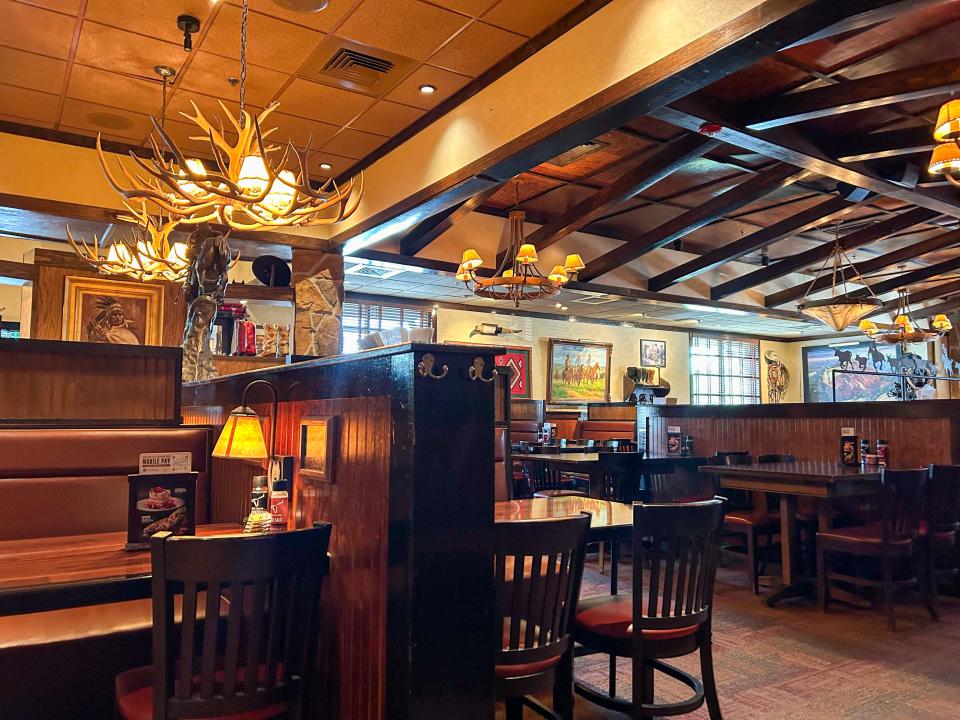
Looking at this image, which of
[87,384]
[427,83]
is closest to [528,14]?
[427,83]

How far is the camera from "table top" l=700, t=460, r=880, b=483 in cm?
442

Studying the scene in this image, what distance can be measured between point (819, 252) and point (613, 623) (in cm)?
890

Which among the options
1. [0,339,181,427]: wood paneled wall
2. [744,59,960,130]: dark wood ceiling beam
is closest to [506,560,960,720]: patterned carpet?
[0,339,181,427]: wood paneled wall

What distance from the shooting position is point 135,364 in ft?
10.9

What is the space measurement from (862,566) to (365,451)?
453 centimetres

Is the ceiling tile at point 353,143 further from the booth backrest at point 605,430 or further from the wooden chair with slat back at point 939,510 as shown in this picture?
the booth backrest at point 605,430

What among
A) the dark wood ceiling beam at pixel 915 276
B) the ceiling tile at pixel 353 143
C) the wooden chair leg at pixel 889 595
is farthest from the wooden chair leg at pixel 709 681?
the dark wood ceiling beam at pixel 915 276

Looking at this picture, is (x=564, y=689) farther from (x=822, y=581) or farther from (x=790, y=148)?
(x=790, y=148)

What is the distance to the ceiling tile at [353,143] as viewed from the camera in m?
6.58

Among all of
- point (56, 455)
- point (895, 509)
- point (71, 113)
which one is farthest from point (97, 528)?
point (71, 113)

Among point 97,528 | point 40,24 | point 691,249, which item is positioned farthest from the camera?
point 691,249

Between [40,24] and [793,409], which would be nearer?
[40,24]

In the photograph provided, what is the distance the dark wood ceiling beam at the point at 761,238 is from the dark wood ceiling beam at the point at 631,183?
2.30 meters

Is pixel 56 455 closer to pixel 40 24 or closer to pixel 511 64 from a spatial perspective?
pixel 40 24
